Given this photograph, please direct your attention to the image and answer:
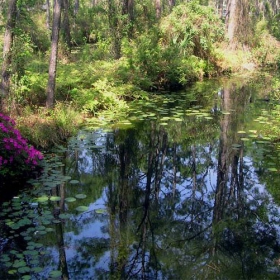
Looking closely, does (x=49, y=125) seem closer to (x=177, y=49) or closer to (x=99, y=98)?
(x=99, y=98)

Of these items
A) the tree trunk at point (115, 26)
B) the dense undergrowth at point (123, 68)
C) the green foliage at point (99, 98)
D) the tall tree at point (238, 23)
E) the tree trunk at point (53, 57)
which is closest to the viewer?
the tree trunk at point (53, 57)

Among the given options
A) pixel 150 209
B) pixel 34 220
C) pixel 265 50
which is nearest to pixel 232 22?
pixel 265 50

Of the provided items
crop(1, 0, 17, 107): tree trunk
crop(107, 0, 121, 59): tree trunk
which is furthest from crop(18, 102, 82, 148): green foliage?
crop(107, 0, 121, 59): tree trunk

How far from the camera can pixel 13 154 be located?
6.10 meters

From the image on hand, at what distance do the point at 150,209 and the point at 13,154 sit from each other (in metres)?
2.42

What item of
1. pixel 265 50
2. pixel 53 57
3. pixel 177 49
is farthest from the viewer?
pixel 265 50

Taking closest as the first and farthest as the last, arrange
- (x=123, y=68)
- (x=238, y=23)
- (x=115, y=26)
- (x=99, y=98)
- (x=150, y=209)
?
(x=150, y=209), (x=99, y=98), (x=123, y=68), (x=115, y=26), (x=238, y=23)

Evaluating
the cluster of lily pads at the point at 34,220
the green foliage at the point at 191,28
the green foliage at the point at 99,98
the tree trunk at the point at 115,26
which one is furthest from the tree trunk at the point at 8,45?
the green foliage at the point at 191,28

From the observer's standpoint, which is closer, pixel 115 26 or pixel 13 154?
pixel 13 154

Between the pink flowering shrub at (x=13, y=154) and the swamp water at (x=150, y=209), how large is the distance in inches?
14.8

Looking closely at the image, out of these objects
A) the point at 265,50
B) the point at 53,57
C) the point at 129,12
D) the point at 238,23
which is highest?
the point at 238,23

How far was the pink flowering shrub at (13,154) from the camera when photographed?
600cm

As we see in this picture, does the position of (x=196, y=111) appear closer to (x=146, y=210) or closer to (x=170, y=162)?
(x=170, y=162)

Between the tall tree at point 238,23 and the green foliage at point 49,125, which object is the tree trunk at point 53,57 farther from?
the tall tree at point 238,23
